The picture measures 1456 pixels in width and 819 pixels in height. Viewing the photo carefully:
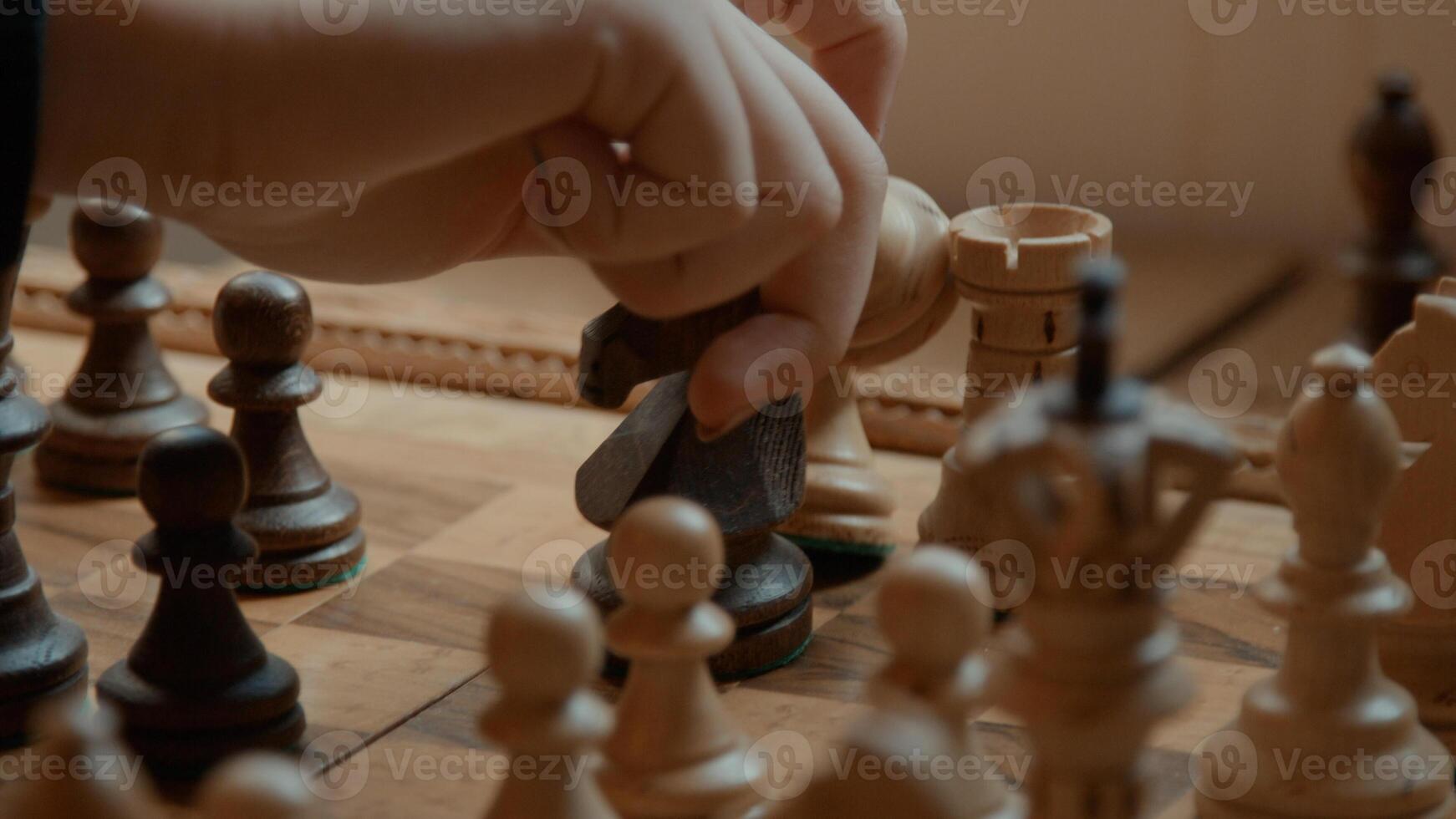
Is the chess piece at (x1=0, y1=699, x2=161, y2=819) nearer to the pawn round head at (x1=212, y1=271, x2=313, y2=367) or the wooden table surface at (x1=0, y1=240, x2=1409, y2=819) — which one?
the wooden table surface at (x1=0, y1=240, x2=1409, y2=819)

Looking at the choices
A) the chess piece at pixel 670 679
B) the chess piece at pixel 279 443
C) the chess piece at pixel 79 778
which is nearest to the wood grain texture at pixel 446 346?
the chess piece at pixel 279 443

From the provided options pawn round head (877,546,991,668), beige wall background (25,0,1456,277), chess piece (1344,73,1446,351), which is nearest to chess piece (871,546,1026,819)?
pawn round head (877,546,991,668)

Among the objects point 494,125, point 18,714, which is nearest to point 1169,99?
point 494,125

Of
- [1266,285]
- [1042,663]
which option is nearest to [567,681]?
[1042,663]

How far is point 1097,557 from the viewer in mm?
424

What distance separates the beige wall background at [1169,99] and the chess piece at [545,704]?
3.46 feet

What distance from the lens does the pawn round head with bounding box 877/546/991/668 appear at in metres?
0.46

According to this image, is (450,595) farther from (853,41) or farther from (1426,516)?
(1426,516)

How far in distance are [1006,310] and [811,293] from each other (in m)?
0.14

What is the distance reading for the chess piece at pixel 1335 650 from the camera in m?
0.57

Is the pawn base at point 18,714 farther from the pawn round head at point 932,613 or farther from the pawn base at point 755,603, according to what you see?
the pawn round head at point 932,613

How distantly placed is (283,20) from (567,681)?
0.86 feet

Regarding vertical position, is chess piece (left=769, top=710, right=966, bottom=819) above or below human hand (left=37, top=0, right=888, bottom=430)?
below

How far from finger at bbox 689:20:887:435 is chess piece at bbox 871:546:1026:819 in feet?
0.64
